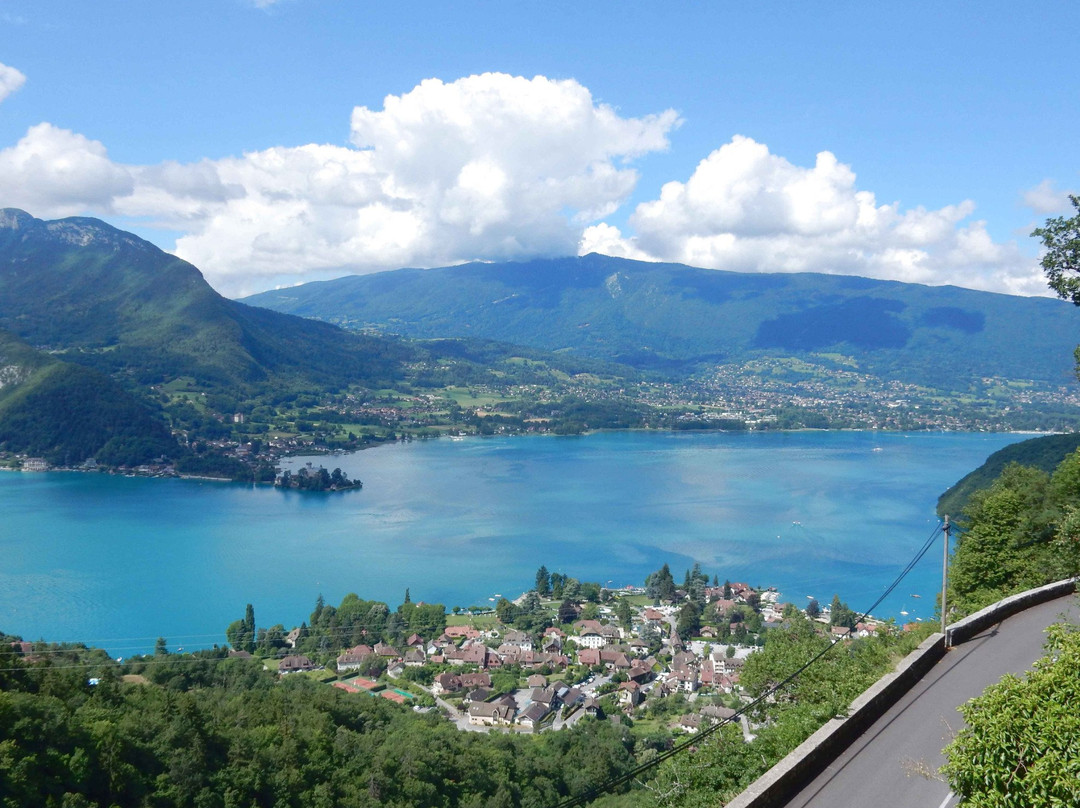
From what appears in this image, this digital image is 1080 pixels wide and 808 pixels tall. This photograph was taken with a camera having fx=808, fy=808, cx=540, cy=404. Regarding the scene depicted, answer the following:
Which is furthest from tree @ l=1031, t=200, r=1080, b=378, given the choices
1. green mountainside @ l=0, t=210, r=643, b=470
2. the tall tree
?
green mountainside @ l=0, t=210, r=643, b=470

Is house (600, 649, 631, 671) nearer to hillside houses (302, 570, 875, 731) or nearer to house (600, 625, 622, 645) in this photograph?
hillside houses (302, 570, 875, 731)

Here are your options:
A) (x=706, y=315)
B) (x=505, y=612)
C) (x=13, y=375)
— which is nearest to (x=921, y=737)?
(x=505, y=612)

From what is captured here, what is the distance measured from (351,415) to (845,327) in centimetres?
9079

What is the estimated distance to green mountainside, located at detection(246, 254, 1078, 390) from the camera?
10544 cm

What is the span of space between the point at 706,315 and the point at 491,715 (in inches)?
4725

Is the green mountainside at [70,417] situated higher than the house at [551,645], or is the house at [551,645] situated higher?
the green mountainside at [70,417]

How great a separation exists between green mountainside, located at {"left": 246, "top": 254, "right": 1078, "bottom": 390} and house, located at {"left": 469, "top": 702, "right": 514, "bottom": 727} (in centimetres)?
8419

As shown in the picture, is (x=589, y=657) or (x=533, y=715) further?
(x=589, y=657)

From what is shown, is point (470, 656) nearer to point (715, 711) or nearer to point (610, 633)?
point (610, 633)

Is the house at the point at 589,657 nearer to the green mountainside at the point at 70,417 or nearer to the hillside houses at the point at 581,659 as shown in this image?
the hillside houses at the point at 581,659

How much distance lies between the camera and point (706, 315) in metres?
128

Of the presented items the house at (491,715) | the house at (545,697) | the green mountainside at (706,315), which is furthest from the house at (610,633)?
the green mountainside at (706,315)

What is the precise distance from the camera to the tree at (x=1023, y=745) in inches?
78.8

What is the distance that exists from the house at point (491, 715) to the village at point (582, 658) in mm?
18
